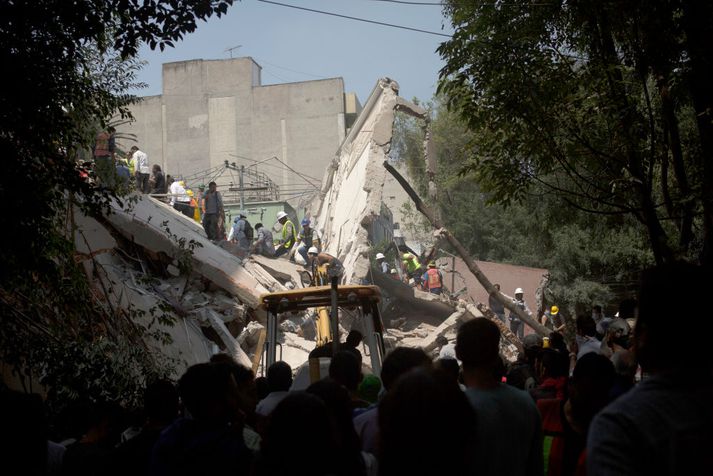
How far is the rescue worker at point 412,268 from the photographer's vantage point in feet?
85.7

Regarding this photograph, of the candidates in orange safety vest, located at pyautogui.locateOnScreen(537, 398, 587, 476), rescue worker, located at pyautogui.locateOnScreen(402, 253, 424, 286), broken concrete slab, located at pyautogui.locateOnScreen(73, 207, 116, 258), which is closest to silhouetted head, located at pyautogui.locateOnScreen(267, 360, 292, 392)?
orange safety vest, located at pyautogui.locateOnScreen(537, 398, 587, 476)

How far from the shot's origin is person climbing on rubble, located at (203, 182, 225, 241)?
19844 millimetres

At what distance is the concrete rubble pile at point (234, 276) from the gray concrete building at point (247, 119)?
979 inches

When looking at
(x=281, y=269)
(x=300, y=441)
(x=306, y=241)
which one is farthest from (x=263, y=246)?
(x=300, y=441)

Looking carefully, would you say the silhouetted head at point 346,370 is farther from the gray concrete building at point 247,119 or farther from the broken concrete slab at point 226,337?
the gray concrete building at point 247,119

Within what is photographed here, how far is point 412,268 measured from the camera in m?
26.5

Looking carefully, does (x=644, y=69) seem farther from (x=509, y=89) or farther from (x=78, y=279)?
(x=78, y=279)

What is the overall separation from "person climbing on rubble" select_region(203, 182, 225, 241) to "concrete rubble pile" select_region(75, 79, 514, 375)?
0.25 m

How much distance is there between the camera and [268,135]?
50031mm

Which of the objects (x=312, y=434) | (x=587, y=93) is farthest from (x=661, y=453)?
(x=587, y=93)

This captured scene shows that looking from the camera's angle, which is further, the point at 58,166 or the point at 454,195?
the point at 454,195

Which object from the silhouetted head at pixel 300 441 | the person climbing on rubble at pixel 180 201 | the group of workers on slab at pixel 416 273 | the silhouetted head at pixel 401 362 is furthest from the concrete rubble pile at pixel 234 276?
the silhouetted head at pixel 300 441

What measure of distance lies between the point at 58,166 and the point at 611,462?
6.03m

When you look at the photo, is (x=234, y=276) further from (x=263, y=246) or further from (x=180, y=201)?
(x=180, y=201)
